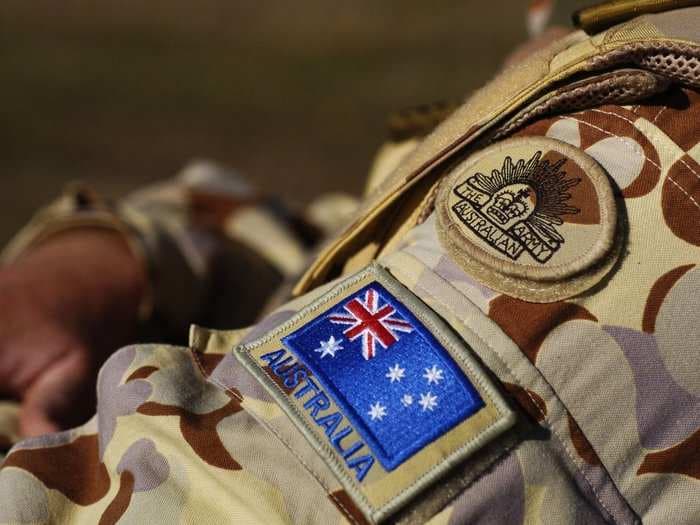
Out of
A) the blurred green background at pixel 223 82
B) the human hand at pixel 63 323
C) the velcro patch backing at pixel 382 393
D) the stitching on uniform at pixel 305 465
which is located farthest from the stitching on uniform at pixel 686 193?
the blurred green background at pixel 223 82

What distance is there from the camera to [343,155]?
188cm

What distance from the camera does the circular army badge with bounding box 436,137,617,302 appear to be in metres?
0.49

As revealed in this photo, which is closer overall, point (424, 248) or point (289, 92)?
point (424, 248)

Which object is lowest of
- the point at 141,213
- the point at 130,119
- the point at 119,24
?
the point at 141,213

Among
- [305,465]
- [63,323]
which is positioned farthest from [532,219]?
[63,323]

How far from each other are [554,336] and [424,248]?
0.10 metres

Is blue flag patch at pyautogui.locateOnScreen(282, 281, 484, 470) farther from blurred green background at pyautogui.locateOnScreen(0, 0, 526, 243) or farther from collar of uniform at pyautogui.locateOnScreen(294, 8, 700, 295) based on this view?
blurred green background at pyautogui.locateOnScreen(0, 0, 526, 243)

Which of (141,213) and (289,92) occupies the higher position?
(289,92)

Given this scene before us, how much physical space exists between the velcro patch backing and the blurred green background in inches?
50.9

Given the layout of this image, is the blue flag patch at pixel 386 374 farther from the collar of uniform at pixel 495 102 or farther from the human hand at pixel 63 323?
the human hand at pixel 63 323

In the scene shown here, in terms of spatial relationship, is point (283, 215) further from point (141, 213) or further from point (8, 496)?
point (8, 496)

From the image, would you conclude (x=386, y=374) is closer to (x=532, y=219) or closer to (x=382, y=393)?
(x=382, y=393)

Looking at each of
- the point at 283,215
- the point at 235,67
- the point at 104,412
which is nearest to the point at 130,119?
the point at 235,67

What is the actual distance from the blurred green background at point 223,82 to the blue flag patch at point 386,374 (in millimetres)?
1298
